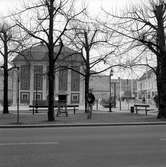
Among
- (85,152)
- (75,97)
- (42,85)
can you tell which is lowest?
(85,152)

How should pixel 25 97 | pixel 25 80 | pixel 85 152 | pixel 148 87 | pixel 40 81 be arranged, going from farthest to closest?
1. pixel 148 87
2. pixel 40 81
3. pixel 25 80
4. pixel 25 97
5. pixel 85 152

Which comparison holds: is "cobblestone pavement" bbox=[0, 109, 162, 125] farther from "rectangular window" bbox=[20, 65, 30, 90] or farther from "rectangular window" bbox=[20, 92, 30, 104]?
"rectangular window" bbox=[20, 65, 30, 90]

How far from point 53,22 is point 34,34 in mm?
1434

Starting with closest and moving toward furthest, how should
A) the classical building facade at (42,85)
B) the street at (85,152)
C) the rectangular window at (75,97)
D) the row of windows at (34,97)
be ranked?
the street at (85,152) → the row of windows at (34,97) → the classical building facade at (42,85) → the rectangular window at (75,97)

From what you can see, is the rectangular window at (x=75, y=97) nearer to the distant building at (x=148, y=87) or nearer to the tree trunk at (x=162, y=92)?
the distant building at (x=148, y=87)

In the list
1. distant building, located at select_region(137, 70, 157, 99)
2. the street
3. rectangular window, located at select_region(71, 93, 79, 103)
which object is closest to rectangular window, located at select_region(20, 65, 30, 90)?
rectangular window, located at select_region(71, 93, 79, 103)

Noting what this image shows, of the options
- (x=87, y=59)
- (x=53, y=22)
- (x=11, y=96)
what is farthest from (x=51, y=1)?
(x=11, y=96)

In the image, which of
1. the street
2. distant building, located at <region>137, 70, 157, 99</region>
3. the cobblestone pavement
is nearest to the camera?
the street

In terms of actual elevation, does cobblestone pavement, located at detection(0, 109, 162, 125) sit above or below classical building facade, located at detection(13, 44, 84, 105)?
below

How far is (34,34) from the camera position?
20.3 metres

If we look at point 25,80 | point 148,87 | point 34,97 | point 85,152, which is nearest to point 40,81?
point 25,80

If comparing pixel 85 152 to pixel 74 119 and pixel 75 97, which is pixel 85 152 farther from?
pixel 75 97

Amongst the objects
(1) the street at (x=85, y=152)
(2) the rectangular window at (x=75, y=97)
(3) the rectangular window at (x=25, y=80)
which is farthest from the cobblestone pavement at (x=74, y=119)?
(2) the rectangular window at (x=75, y=97)

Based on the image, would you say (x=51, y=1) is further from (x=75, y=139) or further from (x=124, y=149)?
(x=124, y=149)
